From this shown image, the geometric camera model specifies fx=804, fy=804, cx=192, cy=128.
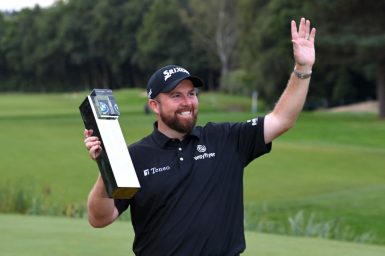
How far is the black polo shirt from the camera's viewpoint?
348 centimetres

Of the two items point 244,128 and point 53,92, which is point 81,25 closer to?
point 53,92

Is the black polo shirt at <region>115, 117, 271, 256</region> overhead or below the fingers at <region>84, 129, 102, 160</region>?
below

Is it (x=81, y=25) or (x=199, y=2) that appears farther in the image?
(x=81, y=25)

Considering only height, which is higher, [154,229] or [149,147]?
[149,147]

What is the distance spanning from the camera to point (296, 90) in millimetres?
3689

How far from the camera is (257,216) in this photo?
453 inches

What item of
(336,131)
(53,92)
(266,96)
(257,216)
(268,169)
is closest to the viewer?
(257,216)

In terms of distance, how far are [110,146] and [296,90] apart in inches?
40.4

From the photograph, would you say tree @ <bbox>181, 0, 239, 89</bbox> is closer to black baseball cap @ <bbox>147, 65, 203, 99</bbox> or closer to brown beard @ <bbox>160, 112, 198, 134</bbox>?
black baseball cap @ <bbox>147, 65, 203, 99</bbox>

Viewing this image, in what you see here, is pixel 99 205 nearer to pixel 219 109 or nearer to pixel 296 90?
pixel 296 90

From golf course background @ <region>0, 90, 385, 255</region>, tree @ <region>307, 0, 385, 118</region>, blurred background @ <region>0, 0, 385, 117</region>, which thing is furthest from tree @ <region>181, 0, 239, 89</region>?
golf course background @ <region>0, 90, 385, 255</region>

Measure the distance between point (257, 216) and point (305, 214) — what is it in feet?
2.80

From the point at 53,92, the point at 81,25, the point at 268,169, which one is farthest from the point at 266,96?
the point at 53,92

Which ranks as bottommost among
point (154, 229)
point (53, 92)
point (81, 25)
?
point (53, 92)
